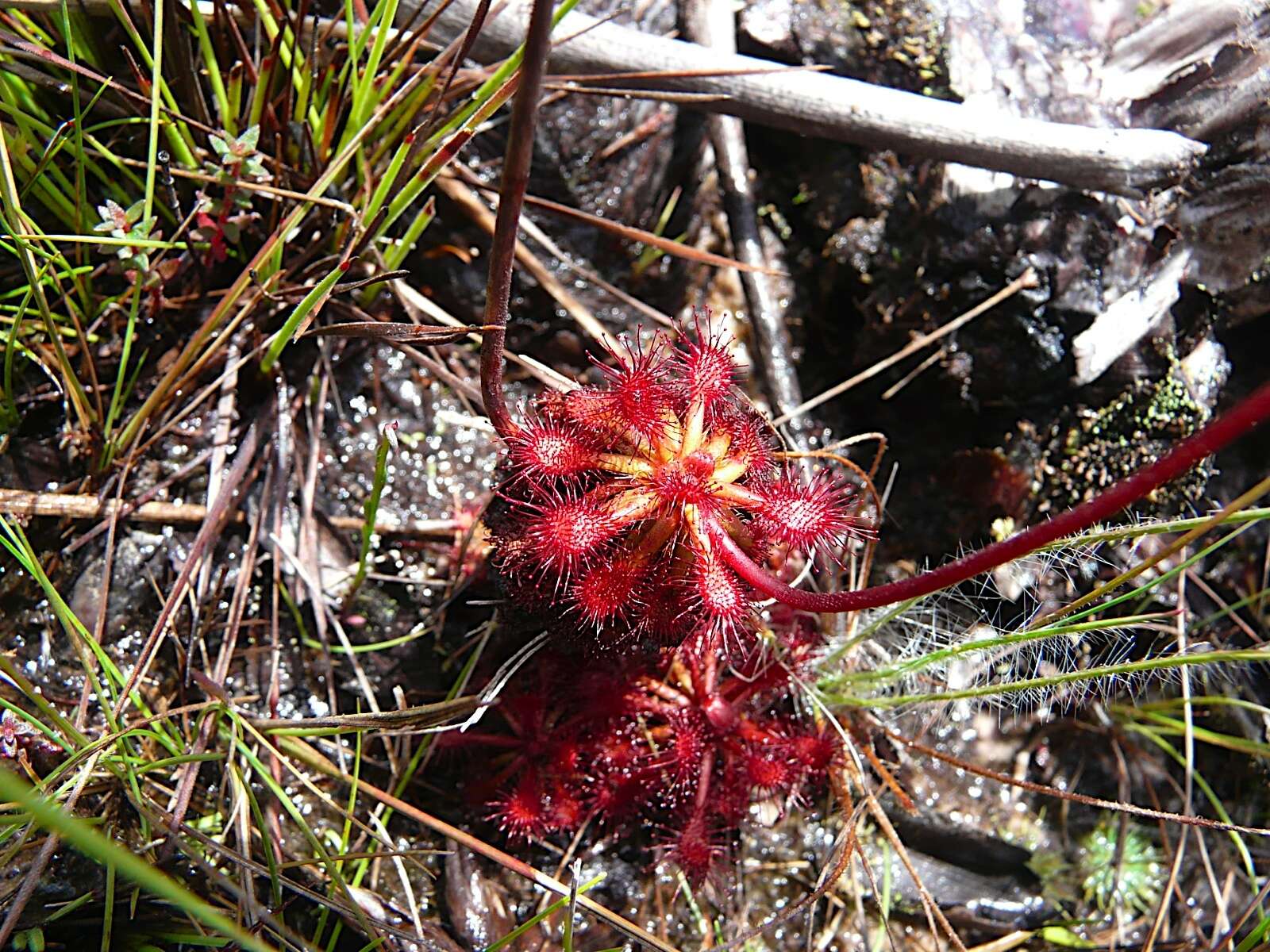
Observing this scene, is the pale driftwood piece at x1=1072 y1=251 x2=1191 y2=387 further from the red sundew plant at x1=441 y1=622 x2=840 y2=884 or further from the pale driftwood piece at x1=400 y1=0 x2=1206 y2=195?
the red sundew plant at x1=441 y1=622 x2=840 y2=884

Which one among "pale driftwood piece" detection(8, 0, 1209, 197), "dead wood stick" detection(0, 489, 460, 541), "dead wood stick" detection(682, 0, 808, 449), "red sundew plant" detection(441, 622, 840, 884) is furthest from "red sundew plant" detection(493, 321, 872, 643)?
"pale driftwood piece" detection(8, 0, 1209, 197)

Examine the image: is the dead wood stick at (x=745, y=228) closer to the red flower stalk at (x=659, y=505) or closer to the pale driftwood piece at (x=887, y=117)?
the pale driftwood piece at (x=887, y=117)

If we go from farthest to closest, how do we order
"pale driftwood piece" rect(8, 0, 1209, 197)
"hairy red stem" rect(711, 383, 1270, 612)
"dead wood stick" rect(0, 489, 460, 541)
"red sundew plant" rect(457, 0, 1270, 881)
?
1. "pale driftwood piece" rect(8, 0, 1209, 197)
2. "dead wood stick" rect(0, 489, 460, 541)
3. "red sundew plant" rect(457, 0, 1270, 881)
4. "hairy red stem" rect(711, 383, 1270, 612)

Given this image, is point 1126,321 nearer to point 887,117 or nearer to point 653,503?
point 887,117

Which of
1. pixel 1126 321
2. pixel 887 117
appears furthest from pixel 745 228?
pixel 1126 321

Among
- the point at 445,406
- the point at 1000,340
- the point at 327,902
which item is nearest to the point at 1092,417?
the point at 1000,340

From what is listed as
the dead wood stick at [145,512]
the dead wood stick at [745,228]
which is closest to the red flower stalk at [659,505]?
the dead wood stick at [145,512]

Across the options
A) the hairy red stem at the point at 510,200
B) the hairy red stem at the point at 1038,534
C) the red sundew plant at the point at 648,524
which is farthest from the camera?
the red sundew plant at the point at 648,524
